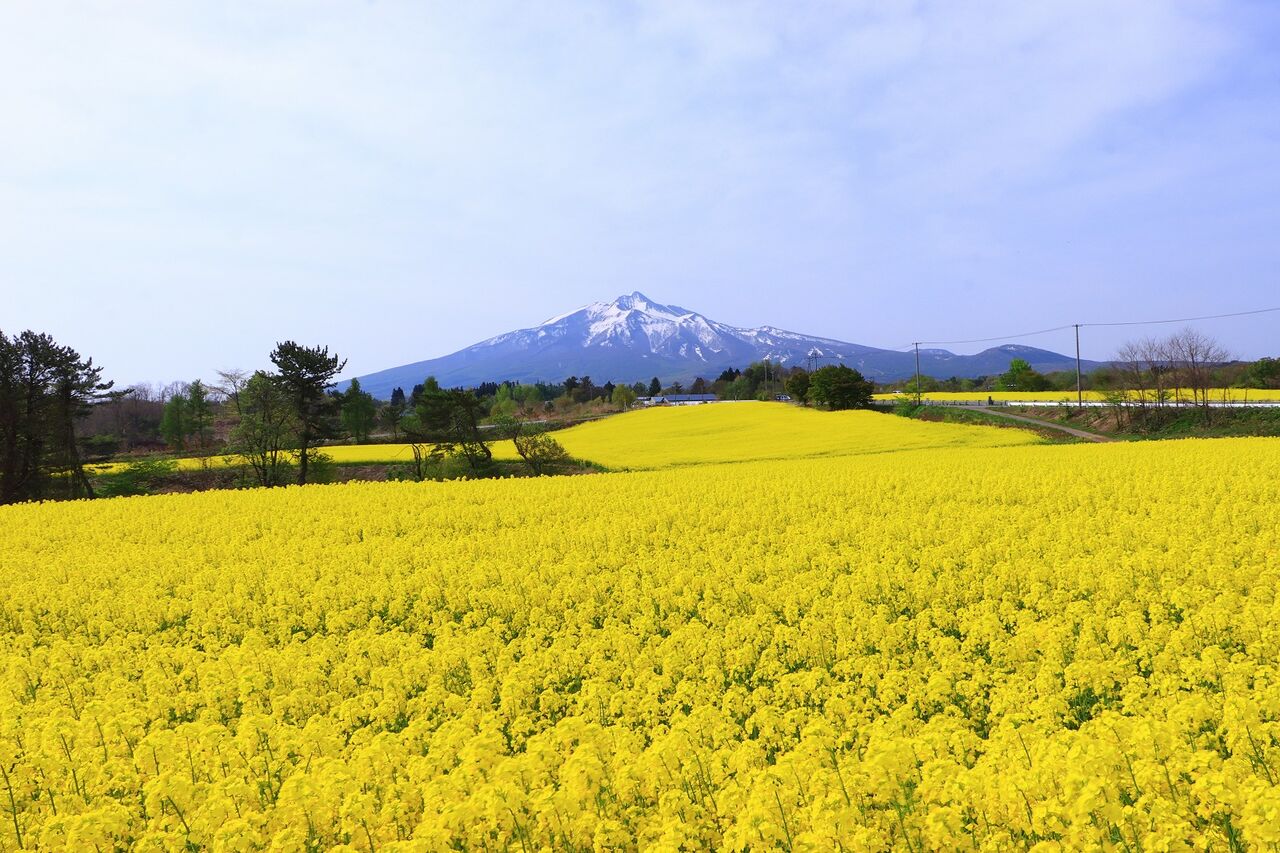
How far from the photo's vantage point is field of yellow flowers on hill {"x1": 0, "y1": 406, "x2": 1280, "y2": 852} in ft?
13.2

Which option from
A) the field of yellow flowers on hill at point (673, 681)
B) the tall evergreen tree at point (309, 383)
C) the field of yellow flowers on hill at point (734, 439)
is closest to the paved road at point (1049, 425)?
the field of yellow flowers on hill at point (734, 439)

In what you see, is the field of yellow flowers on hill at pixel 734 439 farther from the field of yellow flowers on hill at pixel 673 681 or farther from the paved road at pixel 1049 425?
the field of yellow flowers on hill at pixel 673 681

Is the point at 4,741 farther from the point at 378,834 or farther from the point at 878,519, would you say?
the point at 878,519

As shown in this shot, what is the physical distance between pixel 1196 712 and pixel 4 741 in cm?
905

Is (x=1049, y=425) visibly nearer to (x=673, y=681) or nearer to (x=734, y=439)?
(x=734, y=439)

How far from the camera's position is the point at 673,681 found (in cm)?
694

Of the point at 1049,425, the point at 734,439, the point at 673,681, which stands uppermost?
the point at 734,439

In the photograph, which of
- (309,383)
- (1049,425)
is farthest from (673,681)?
(1049,425)

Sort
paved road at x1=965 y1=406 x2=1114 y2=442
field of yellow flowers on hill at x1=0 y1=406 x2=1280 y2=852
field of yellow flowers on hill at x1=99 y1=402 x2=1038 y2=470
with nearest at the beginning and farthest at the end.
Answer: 1. field of yellow flowers on hill at x1=0 y1=406 x2=1280 y2=852
2. field of yellow flowers on hill at x1=99 y1=402 x2=1038 y2=470
3. paved road at x1=965 y1=406 x2=1114 y2=442

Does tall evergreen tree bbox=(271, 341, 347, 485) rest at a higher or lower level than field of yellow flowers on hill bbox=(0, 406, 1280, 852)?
higher

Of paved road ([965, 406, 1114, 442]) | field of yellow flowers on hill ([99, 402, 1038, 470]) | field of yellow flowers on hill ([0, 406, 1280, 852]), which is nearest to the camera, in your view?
field of yellow flowers on hill ([0, 406, 1280, 852])

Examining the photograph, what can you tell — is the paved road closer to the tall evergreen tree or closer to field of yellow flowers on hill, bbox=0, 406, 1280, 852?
field of yellow flowers on hill, bbox=0, 406, 1280, 852

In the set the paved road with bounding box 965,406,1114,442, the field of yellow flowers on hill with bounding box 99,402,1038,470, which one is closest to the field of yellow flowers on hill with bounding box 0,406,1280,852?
the field of yellow flowers on hill with bounding box 99,402,1038,470

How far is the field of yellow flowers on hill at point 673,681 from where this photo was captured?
4.02 m
